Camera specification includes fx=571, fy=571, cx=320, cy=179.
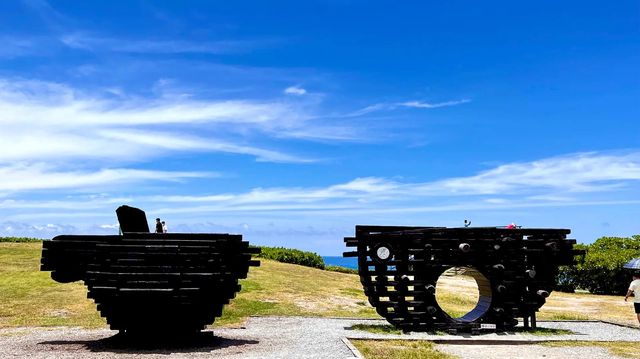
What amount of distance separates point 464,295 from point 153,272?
18.8 metres

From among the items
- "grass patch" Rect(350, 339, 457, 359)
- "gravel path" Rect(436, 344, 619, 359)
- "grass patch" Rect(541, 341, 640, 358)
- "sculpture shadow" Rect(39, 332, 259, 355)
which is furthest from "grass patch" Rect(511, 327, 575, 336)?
"sculpture shadow" Rect(39, 332, 259, 355)

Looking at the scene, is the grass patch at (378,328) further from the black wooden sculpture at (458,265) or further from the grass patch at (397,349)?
the grass patch at (397,349)

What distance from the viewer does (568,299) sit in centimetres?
2822

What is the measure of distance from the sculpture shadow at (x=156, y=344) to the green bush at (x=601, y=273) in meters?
20.4

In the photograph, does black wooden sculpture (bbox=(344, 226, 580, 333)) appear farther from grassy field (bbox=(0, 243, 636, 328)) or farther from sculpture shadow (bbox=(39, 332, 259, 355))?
sculpture shadow (bbox=(39, 332, 259, 355))

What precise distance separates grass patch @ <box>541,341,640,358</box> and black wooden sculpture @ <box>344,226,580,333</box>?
234cm

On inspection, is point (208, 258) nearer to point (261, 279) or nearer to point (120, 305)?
point (120, 305)

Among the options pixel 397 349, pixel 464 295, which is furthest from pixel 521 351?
pixel 464 295

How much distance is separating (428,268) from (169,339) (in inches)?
308

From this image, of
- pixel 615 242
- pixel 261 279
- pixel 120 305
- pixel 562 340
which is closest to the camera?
pixel 120 305

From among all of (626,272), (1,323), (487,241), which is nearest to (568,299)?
(626,272)

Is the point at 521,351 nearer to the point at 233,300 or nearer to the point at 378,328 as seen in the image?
the point at 378,328

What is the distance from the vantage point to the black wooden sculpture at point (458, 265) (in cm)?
1712

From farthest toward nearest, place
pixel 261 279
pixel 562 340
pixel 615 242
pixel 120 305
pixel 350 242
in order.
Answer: pixel 615 242 < pixel 261 279 < pixel 350 242 < pixel 562 340 < pixel 120 305
